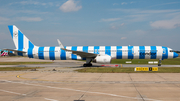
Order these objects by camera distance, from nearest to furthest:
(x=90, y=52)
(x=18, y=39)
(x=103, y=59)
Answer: (x=103, y=59)
(x=90, y=52)
(x=18, y=39)

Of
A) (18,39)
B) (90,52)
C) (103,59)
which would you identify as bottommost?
(103,59)

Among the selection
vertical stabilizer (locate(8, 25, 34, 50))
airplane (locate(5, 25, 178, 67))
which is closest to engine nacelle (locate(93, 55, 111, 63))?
airplane (locate(5, 25, 178, 67))

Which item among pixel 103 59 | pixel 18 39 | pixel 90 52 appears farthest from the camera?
pixel 18 39

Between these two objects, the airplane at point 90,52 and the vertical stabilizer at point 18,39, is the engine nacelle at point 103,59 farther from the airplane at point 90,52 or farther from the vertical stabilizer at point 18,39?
the vertical stabilizer at point 18,39

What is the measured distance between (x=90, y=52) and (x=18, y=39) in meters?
17.8

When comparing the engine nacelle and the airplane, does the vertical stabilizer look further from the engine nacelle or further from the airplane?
the engine nacelle

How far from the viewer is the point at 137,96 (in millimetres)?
11648

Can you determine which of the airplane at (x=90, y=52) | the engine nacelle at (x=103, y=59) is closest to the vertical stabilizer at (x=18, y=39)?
the airplane at (x=90, y=52)

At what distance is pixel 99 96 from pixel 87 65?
25.8m

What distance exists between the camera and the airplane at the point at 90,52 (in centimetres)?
3588

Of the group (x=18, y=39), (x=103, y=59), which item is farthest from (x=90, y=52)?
(x=18, y=39)

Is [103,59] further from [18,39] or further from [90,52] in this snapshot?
[18,39]

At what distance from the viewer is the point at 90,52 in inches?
1475

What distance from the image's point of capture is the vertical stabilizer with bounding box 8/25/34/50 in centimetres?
4006
